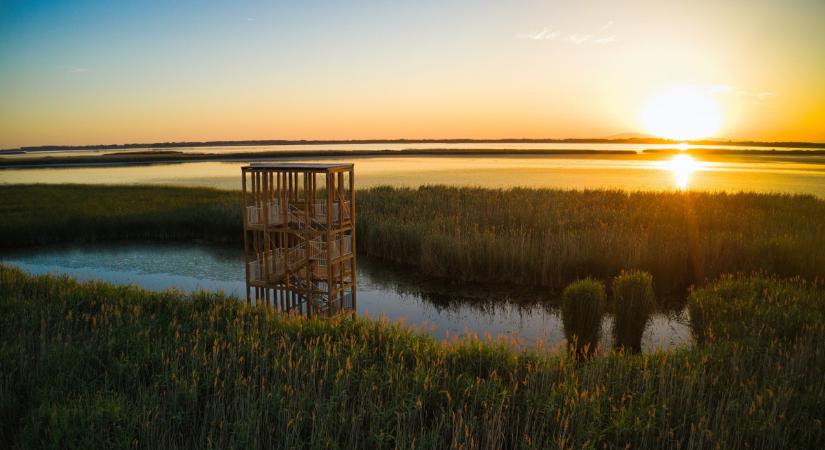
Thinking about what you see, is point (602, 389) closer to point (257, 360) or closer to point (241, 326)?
point (257, 360)

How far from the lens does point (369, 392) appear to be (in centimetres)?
588

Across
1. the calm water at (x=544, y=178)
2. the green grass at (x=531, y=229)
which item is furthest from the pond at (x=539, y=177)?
the green grass at (x=531, y=229)

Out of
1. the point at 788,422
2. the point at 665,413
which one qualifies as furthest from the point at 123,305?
the point at 788,422

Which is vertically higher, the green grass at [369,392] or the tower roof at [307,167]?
the tower roof at [307,167]

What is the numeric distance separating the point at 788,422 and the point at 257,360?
6197 mm

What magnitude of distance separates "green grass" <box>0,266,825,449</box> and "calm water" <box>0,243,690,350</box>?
2.35 metres

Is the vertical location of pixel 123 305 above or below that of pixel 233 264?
above

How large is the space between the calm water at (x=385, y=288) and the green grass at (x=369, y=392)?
2347mm

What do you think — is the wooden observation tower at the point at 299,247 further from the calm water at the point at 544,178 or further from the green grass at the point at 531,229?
the calm water at the point at 544,178

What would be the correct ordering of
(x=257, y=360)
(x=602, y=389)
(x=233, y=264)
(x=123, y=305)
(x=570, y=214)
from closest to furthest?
(x=602, y=389), (x=257, y=360), (x=123, y=305), (x=233, y=264), (x=570, y=214)

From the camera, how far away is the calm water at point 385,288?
1248cm

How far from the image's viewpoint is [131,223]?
25188mm

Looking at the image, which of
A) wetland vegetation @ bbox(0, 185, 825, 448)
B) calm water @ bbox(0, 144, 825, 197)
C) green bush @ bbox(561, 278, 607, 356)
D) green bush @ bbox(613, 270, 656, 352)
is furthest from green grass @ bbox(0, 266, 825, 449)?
calm water @ bbox(0, 144, 825, 197)

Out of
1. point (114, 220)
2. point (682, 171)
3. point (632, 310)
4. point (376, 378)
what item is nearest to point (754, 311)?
point (632, 310)
